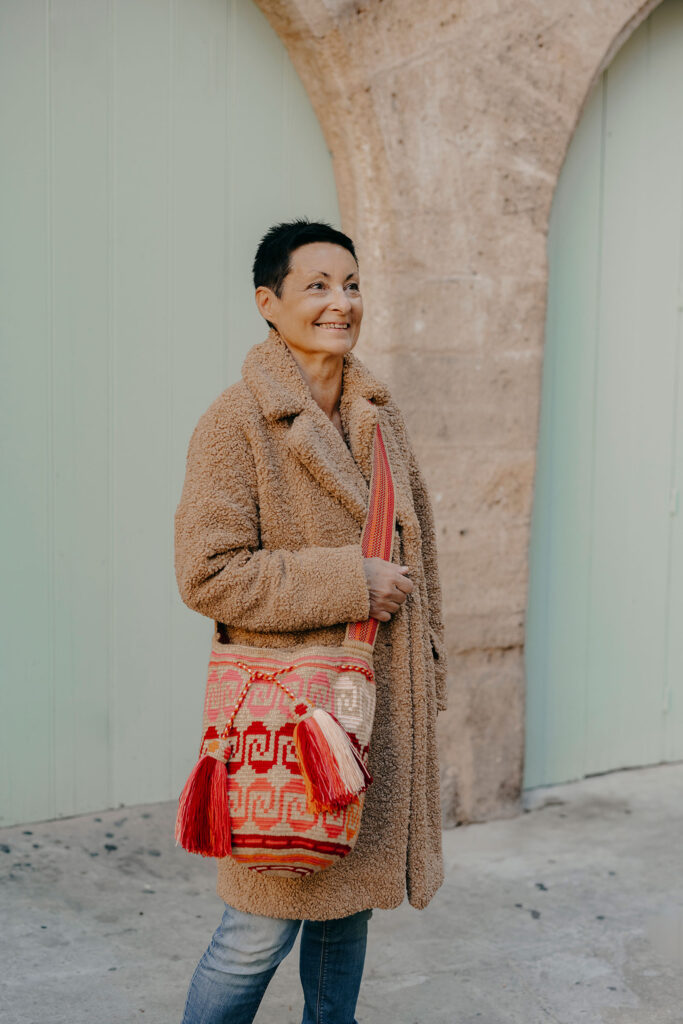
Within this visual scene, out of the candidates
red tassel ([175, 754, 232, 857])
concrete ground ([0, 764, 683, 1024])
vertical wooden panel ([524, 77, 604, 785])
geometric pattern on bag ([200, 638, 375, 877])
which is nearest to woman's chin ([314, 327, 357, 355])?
geometric pattern on bag ([200, 638, 375, 877])

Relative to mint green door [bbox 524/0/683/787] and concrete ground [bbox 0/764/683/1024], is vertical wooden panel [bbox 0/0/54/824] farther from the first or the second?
mint green door [bbox 524/0/683/787]

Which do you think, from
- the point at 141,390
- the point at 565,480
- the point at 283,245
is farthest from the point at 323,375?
the point at 565,480

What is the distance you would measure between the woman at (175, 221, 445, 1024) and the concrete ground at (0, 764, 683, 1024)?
25.7 inches

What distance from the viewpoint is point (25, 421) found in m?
3.59

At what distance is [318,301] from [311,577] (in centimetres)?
56

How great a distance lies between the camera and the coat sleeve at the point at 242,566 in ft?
7.06

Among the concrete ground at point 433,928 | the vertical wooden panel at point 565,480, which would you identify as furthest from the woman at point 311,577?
the vertical wooden panel at point 565,480

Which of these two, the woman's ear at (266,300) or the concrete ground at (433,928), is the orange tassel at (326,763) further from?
the concrete ground at (433,928)

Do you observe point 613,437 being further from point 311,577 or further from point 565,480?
Answer: point 311,577

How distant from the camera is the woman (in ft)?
7.14

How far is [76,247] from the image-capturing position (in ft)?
11.8

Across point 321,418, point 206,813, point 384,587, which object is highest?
point 321,418

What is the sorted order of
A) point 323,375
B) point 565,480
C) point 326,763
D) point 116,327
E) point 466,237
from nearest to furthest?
point 326,763, point 323,375, point 116,327, point 466,237, point 565,480

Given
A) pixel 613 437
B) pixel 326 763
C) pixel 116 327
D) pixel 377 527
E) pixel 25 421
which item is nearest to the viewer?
pixel 326 763
